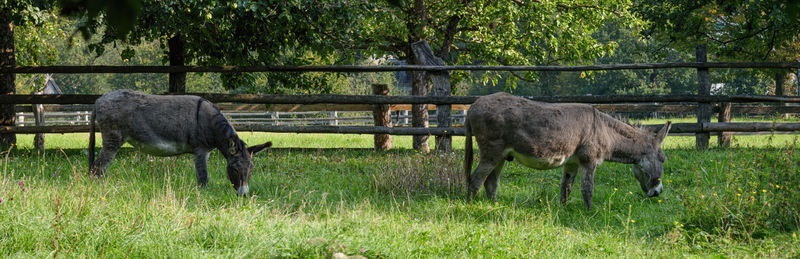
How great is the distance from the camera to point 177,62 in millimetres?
10336

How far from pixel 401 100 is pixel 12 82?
22.5 feet

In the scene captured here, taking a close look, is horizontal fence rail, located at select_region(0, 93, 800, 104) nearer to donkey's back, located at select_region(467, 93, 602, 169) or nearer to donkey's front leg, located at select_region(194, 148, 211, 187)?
donkey's front leg, located at select_region(194, 148, 211, 187)

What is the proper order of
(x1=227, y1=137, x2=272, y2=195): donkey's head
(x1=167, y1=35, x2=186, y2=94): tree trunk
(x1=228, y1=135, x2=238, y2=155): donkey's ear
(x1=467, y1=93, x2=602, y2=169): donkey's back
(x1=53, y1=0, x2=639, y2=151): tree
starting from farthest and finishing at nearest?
1. (x1=167, y1=35, x2=186, y2=94): tree trunk
2. (x1=53, y1=0, x2=639, y2=151): tree
3. (x1=228, y1=135, x2=238, y2=155): donkey's ear
4. (x1=227, y1=137, x2=272, y2=195): donkey's head
5. (x1=467, y1=93, x2=602, y2=169): donkey's back

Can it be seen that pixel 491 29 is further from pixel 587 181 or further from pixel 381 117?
pixel 587 181

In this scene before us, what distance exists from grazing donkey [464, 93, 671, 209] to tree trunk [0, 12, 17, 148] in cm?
Answer: 844

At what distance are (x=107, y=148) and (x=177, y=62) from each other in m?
4.11

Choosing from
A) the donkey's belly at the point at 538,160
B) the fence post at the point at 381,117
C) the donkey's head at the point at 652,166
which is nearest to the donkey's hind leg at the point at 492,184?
the donkey's belly at the point at 538,160

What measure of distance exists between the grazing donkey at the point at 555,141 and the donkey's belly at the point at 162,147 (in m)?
3.21

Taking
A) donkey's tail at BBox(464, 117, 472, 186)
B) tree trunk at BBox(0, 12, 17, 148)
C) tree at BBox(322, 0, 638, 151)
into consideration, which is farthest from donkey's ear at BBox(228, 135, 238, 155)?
tree trunk at BBox(0, 12, 17, 148)

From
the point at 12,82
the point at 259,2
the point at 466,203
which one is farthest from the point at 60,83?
the point at 466,203

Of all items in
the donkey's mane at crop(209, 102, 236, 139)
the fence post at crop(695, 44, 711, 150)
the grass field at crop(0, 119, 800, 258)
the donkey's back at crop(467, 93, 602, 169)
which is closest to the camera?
the grass field at crop(0, 119, 800, 258)

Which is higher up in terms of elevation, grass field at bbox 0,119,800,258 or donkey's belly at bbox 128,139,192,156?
donkey's belly at bbox 128,139,192,156

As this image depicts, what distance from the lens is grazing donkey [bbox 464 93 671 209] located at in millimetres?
5539

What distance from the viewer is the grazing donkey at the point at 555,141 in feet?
18.2
